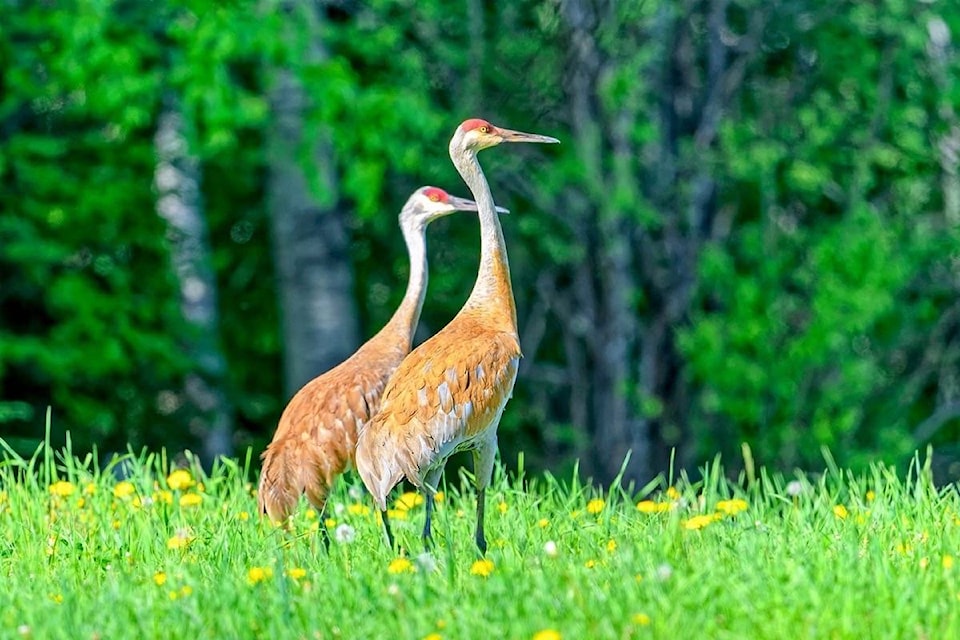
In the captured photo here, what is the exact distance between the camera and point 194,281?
12.9 metres

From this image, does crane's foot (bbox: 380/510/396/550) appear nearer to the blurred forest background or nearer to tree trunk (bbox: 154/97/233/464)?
the blurred forest background

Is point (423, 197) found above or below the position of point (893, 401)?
above

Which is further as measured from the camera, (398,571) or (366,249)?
(366,249)

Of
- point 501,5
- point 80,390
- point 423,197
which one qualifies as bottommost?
point 80,390

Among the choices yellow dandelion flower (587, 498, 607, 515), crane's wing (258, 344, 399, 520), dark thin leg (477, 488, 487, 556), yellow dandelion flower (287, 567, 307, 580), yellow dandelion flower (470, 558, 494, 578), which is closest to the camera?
yellow dandelion flower (470, 558, 494, 578)

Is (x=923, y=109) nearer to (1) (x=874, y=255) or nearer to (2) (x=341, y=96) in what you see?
(1) (x=874, y=255)

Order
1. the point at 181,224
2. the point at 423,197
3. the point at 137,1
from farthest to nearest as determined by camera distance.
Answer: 1. the point at 181,224
2. the point at 137,1
3. the point at 423,197

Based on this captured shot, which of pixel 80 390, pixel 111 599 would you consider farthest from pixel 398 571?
pixel 80 390

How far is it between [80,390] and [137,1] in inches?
104

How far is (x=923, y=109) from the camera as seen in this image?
526 inches

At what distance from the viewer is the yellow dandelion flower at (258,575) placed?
5.26 m

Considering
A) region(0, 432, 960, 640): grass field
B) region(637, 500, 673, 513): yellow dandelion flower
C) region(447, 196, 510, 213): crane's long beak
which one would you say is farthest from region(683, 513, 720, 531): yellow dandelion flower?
region(447, 196, 510, 213): crane's long beak

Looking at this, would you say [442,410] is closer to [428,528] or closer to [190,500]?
[428,528]

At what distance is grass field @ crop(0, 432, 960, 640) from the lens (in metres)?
4.81
